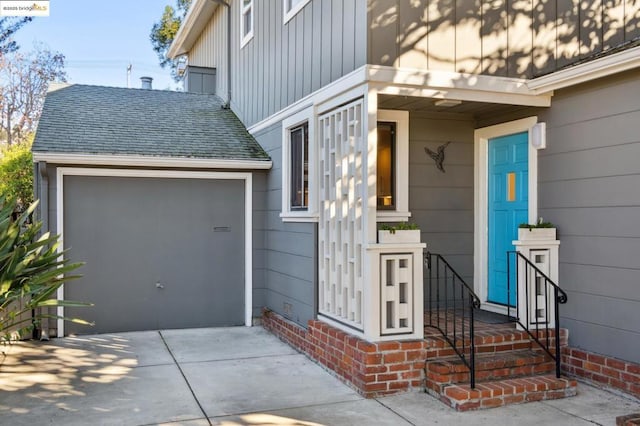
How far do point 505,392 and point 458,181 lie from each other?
272cm

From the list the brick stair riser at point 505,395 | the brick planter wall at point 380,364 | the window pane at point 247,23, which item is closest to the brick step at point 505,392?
the brick stair riser at point 505,395

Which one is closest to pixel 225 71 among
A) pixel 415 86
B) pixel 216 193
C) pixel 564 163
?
pixel 216 193

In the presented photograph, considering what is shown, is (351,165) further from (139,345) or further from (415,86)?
(139,345)

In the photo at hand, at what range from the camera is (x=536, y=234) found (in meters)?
5.64

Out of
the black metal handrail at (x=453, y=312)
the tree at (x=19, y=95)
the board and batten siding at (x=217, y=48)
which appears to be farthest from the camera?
the tree at (x=19, y=95)

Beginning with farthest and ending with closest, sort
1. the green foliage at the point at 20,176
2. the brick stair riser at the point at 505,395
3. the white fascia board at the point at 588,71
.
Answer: the green foliage at the point at 20,176
the white fascia board at the point at 588,71
the brick stair riser at the point at 505,395

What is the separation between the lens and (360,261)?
5.49 m

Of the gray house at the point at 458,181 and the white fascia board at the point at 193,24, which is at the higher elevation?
the white fascia board at the point at 193,24

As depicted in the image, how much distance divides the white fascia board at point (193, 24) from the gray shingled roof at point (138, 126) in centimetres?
197

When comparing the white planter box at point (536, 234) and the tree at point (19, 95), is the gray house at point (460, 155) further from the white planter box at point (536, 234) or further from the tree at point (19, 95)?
the tree at point (19, 95)

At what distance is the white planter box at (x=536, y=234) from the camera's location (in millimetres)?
5621

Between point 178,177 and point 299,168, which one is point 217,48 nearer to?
point 178,177

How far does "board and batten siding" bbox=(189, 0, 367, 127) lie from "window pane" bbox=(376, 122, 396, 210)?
2.86 ft

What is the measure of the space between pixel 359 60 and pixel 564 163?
222cm
